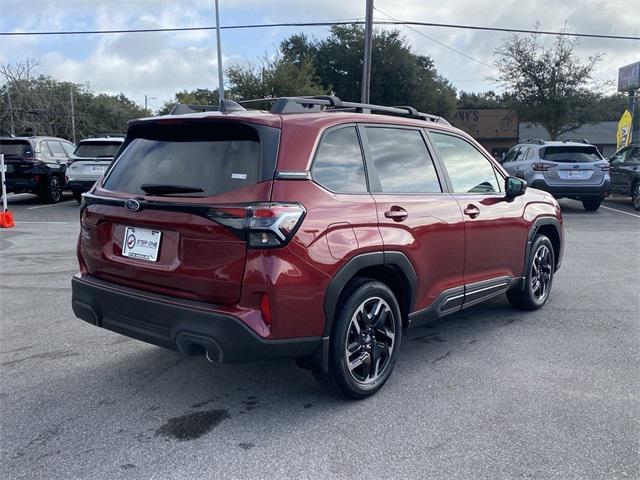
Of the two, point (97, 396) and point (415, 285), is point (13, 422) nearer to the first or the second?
point (97, 396)

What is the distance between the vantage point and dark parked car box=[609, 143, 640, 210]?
14.8 metres

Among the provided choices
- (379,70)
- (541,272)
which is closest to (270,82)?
(379,70)

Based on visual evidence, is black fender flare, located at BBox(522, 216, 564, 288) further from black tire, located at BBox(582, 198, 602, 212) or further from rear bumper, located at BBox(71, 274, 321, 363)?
black tire, located at BBox(582, 198, 602, 212)

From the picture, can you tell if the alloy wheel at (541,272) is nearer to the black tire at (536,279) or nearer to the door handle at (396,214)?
the black tire at (536,279)

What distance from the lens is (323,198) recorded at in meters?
3.31

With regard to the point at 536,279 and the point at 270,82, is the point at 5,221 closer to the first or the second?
the point at 536,279

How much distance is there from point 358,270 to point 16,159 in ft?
45.4

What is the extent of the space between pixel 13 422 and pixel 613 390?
12.0 feet

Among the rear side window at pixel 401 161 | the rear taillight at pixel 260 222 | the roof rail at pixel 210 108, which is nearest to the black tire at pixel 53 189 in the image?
the roof rail at pixel 210 108

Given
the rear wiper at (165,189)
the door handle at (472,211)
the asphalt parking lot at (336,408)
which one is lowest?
the asphalt parking lot at (336,408)

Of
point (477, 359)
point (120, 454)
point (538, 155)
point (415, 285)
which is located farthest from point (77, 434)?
point (538, 155)

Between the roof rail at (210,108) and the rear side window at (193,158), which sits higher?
the roof rail at (210,108)

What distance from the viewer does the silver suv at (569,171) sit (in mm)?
13578

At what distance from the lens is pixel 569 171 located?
13.6m
